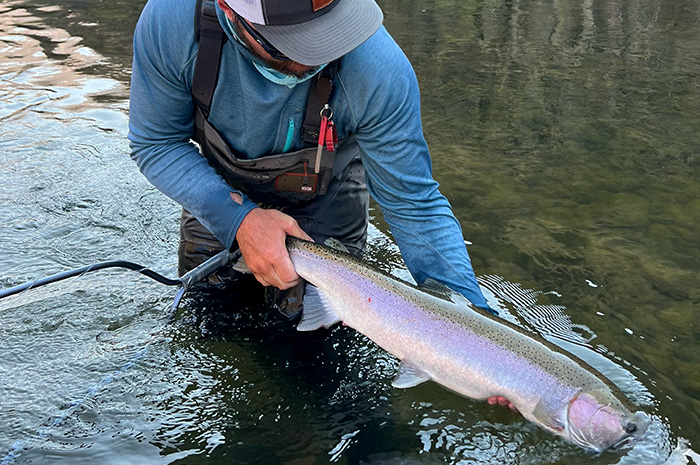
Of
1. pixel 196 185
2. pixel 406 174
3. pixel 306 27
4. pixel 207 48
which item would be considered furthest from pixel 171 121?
pixel 406 174

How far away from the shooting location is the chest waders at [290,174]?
114 inches

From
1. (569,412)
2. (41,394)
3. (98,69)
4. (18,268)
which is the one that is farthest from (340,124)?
(98,69)

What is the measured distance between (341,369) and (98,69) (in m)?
6.99

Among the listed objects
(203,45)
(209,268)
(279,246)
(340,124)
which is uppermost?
(203,45)

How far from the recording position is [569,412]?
2.43 m

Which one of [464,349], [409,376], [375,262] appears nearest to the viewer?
[464,349]

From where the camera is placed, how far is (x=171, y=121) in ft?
10.2

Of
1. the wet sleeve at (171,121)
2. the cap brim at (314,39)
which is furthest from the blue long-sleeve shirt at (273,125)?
the cap brim at (314,39)

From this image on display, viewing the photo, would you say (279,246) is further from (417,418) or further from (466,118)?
(466,118)

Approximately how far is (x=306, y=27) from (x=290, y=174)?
910mm

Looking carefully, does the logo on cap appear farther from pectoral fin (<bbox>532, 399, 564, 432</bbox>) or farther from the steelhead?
pectoral fin (<bbox>532, 399, 564, 432</bbox>)

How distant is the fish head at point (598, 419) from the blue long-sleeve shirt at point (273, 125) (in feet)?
2.08

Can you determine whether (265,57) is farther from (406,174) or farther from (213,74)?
(406,174)

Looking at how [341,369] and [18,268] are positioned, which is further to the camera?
[18,268]
